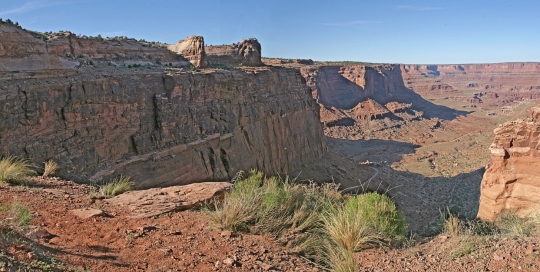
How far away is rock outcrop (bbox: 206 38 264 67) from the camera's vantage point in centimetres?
2898

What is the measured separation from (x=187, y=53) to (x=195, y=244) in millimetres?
19156

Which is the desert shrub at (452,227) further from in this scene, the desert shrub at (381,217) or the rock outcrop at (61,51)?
the rock outcrop at (61,51)

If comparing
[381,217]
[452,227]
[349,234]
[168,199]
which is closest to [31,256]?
A: [168,199]

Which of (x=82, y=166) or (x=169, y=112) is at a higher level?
(x=169, y=112)

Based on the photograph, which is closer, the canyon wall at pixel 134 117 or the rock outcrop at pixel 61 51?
the canyon wall at pixel 134 117

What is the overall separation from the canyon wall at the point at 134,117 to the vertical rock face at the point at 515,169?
40.6 ft

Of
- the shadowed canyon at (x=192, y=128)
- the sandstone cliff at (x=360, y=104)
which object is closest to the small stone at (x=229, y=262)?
the shadowed canyon at (x=192, y=128)

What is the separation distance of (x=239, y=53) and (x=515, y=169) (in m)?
20.5

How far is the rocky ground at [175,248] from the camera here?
16.2 feet

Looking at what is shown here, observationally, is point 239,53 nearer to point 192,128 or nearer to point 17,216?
point 192,128

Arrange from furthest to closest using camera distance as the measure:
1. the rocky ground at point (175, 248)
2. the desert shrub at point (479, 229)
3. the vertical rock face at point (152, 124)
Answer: the vertical rock face at point (152, 124), the desert shrub at point (479, 229), the rocky ground at point (175, 248)

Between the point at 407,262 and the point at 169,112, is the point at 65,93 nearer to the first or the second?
the point at 169,112

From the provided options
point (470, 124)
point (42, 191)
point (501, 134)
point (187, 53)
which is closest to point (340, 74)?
point (470, 124)

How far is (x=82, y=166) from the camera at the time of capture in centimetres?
1320
